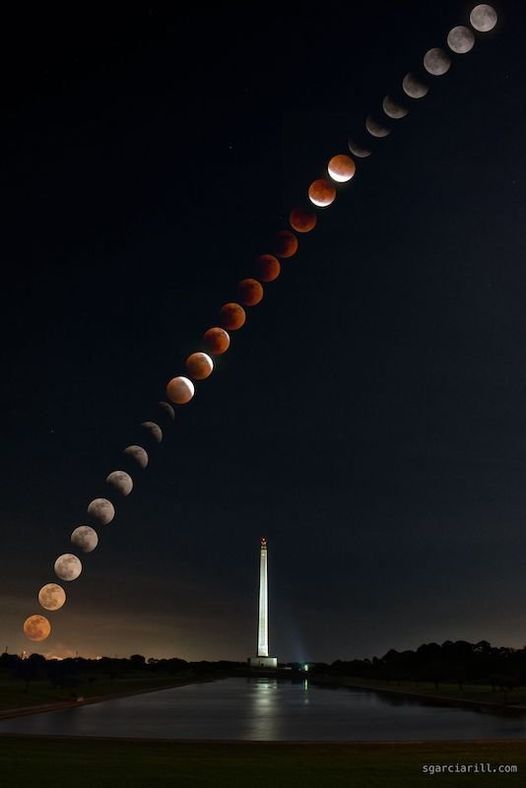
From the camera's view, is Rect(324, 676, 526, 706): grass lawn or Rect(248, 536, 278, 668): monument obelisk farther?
Rect(248, 536, 278, 668): monument obelisk

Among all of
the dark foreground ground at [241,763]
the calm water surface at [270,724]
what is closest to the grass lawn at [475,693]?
the calm water surface at [270,724]

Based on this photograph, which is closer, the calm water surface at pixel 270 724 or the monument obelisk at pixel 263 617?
the calm water surface at pixel 270 724

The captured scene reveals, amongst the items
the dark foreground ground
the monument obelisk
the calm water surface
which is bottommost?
the dark foreground ground

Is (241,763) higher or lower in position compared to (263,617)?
lower

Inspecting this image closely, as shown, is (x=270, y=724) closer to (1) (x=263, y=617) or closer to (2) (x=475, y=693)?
(2) (x=475, y=693)

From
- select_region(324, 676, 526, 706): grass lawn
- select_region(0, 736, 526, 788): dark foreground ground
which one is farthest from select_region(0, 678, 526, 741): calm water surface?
select_region(324, 676, 526, 706): grass lawn

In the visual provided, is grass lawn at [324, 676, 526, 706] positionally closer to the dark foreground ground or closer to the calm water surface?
the calm water surface

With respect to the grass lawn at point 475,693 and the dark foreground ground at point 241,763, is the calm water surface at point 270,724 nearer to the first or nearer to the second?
the dark foreground ground at point 241,763

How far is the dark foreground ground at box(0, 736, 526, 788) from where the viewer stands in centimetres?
2127

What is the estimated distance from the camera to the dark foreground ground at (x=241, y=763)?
2127cm

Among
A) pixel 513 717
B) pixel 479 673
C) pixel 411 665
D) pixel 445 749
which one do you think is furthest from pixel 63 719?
pixel 411 665

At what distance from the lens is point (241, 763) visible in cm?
2450

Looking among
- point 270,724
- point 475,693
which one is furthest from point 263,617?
point 270,724

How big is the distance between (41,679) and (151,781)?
328 feet
